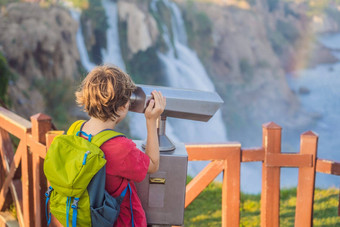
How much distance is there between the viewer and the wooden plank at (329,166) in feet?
7.74

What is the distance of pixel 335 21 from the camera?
16.8 meters

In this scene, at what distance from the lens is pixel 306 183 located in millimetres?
2402

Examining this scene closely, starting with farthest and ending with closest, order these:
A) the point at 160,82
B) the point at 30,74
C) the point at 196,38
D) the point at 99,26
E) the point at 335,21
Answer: the point at 335,21 → the point at 196,38 → the point at 160,82 → the point at 99,26 → the point at 30,74

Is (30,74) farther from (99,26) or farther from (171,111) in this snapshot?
(171,111)

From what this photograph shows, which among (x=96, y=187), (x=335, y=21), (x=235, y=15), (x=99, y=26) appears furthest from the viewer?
(x=335, y=21)

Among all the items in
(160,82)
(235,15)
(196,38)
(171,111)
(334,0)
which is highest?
(334,0)

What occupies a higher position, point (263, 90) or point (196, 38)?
point (196, 38)

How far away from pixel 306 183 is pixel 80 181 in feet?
4.82

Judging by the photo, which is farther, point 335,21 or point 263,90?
point 335,21

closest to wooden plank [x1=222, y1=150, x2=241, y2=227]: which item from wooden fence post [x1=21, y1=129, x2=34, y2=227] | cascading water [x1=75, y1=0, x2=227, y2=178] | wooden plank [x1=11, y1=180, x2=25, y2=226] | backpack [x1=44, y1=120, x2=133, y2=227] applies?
backpack [x1=44, y1=120, x2=133, y2=227]

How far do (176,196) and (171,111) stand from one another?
1.21 feet

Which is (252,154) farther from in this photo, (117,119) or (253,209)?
(253,209)

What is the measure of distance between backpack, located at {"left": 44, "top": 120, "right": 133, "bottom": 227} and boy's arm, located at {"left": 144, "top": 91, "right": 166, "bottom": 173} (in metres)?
0.14

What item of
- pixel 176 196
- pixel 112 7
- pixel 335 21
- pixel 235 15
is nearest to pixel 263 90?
pixel 235 15
